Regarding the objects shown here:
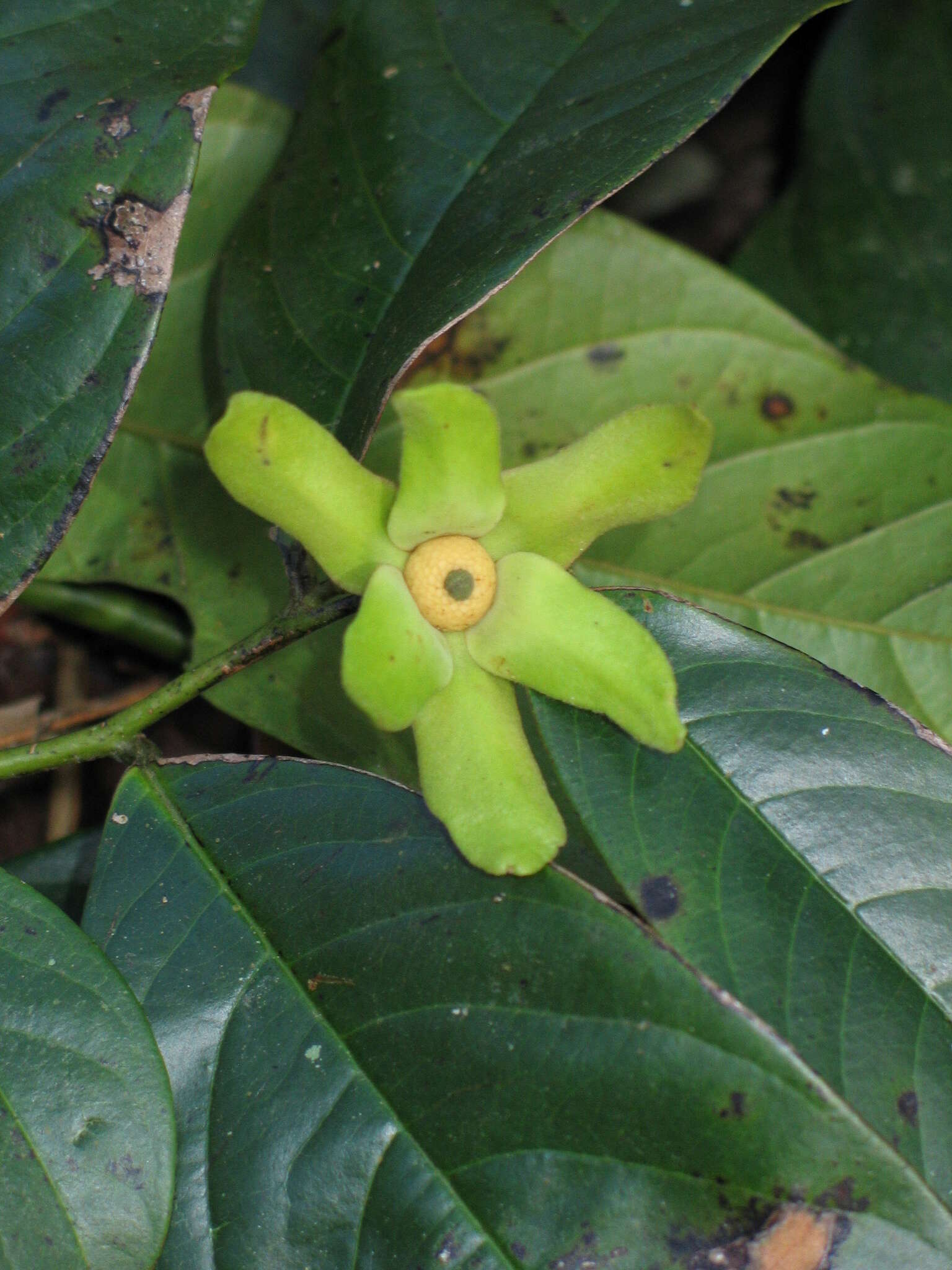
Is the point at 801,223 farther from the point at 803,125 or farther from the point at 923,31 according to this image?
the point at 923,31

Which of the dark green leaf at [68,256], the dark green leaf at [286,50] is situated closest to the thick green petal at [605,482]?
the dark green leaf at [68,256]

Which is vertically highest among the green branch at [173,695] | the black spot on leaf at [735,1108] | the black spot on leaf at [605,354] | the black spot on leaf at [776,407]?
the black spot on leaf at [605,354]

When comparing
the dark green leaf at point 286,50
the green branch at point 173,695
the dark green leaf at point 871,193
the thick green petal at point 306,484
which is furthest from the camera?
the dark green leaf at point 871,193

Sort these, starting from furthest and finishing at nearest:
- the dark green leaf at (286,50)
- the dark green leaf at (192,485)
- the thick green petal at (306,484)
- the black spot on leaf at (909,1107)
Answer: the dark green leaf at (286,50) < the dark green leaf at (192,485) < the black spot on leaf at (909,1107) < the thick green petal at (306,484)

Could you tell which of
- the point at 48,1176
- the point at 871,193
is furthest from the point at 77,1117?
the point at 871,193

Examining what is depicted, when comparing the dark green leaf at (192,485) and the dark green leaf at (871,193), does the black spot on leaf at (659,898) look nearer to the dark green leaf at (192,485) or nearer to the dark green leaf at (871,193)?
the dark green leaf at (192,485)

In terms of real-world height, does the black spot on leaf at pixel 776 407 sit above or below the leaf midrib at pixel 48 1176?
above

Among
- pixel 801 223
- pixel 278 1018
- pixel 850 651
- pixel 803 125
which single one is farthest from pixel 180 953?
pixel 803 125

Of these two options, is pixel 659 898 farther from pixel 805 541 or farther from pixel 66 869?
pixel 66 869
